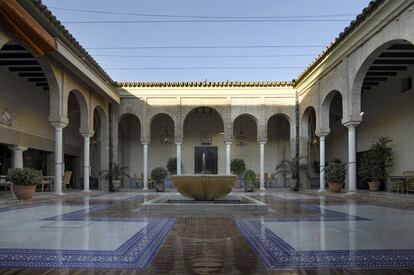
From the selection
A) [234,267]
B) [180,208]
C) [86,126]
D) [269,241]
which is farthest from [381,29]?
[86,126]

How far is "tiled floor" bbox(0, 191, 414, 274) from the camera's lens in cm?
362

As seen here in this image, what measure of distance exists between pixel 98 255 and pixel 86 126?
42.2 feet

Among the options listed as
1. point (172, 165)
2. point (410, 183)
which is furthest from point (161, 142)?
point (410, 183)

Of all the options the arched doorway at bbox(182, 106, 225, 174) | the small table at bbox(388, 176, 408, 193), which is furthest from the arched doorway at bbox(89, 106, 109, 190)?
the small table at bbox(388, 176, 408, 193)

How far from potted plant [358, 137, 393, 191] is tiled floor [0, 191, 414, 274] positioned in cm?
781

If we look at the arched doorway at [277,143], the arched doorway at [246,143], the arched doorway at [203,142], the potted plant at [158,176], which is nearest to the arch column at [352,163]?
the potted plant at [158,176]

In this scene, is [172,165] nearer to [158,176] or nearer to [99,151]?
[158,176]

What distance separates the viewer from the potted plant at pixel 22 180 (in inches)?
415

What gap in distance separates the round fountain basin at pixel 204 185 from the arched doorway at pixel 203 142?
12561 mm

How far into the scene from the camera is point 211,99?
19.8m

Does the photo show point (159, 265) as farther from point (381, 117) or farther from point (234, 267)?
point (381, 117)

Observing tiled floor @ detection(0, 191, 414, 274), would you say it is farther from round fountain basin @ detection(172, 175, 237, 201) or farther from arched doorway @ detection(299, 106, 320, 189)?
arched doorway @ detection(299, 106, 320, 189)

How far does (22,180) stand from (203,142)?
12.9 metres

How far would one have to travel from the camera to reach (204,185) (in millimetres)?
9203
